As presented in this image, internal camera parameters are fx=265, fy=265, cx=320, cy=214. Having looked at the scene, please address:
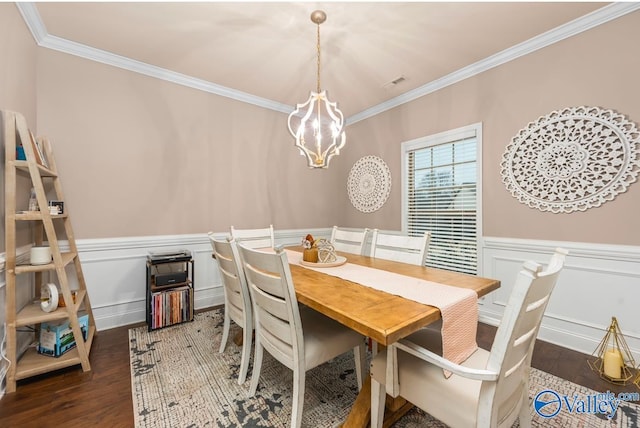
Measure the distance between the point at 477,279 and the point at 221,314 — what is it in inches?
99.3

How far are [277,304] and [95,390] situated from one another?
143cm

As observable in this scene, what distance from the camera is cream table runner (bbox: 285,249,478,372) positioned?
3.53 feet

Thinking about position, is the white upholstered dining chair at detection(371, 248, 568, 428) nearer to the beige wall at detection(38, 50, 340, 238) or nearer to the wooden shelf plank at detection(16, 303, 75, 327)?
the wooden shelf plank at detection(16, 303, 75, 327)

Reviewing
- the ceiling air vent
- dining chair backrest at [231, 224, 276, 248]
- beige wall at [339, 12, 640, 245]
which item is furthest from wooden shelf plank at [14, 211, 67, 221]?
beige wall at [339, 12, 640, 245]

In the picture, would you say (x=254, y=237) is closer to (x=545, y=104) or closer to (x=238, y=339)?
(x=238, y=339)

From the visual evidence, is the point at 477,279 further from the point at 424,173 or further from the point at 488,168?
the point at 424,173

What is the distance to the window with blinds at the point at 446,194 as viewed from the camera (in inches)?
113

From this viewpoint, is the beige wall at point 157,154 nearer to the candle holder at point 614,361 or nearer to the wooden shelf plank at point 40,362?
the wooden shelf plank at point 40,362

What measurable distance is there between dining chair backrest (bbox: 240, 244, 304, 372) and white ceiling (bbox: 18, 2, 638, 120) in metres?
1.87

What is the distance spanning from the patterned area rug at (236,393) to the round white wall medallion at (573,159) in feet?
4.64

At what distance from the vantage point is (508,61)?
2537mm

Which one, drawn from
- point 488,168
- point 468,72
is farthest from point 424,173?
point 468,72

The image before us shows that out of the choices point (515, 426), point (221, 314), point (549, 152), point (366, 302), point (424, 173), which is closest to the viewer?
point (366, 302)

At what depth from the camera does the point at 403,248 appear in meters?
2.12
